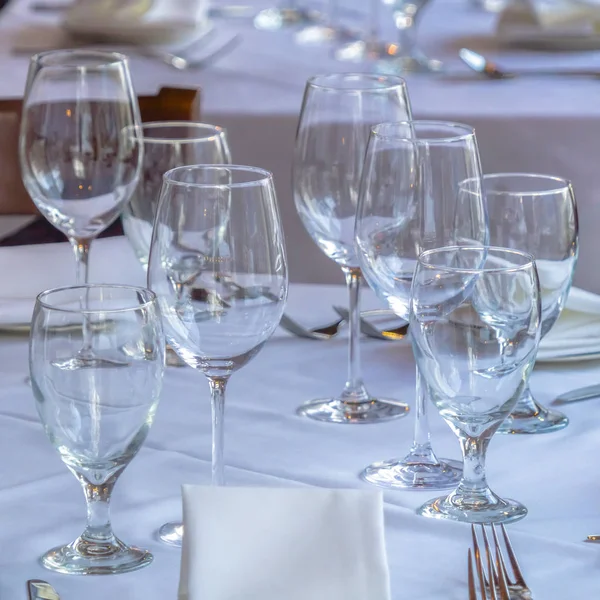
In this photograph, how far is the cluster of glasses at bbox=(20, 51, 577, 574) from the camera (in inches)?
29.7

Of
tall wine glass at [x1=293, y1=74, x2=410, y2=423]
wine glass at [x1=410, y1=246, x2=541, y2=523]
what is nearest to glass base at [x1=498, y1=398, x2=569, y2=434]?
tall wine glass at [x1=293, y1=74, x2=410, y2=423]

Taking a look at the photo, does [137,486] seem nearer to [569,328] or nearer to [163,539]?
[163,539]

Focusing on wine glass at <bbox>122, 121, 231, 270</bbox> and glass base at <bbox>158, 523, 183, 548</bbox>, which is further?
wine glass at <bbox>122, 121, 231, 270</bbox>

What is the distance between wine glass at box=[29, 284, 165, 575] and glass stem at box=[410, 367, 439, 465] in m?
0.28

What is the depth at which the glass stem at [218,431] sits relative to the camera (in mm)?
839

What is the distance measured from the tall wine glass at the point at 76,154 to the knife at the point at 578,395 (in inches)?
18.9

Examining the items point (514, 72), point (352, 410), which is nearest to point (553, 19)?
point (514, 72)

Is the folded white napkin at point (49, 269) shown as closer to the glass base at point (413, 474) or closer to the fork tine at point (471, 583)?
the glass base at point (413, 474)

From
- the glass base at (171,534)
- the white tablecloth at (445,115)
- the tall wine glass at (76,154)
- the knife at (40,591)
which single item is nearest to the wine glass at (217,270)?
the glass base at (171,534)

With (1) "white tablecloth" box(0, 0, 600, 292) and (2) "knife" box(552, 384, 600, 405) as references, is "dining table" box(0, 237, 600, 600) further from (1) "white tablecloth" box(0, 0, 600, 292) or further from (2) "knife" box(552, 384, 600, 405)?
(1) "white tablecloth" box(0, 0, 600, 292)

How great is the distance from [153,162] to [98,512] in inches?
21.2

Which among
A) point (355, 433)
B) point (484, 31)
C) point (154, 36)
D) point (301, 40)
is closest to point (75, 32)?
point (154, 36)

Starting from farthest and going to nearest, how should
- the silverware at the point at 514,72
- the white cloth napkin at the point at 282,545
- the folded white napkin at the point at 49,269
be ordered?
the silverware at the point at 514,72, the folded white napkin at the point at 49,269, the white cloth napkin at the point at 282,545

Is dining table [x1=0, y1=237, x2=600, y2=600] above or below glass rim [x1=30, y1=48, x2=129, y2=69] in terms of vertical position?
below
